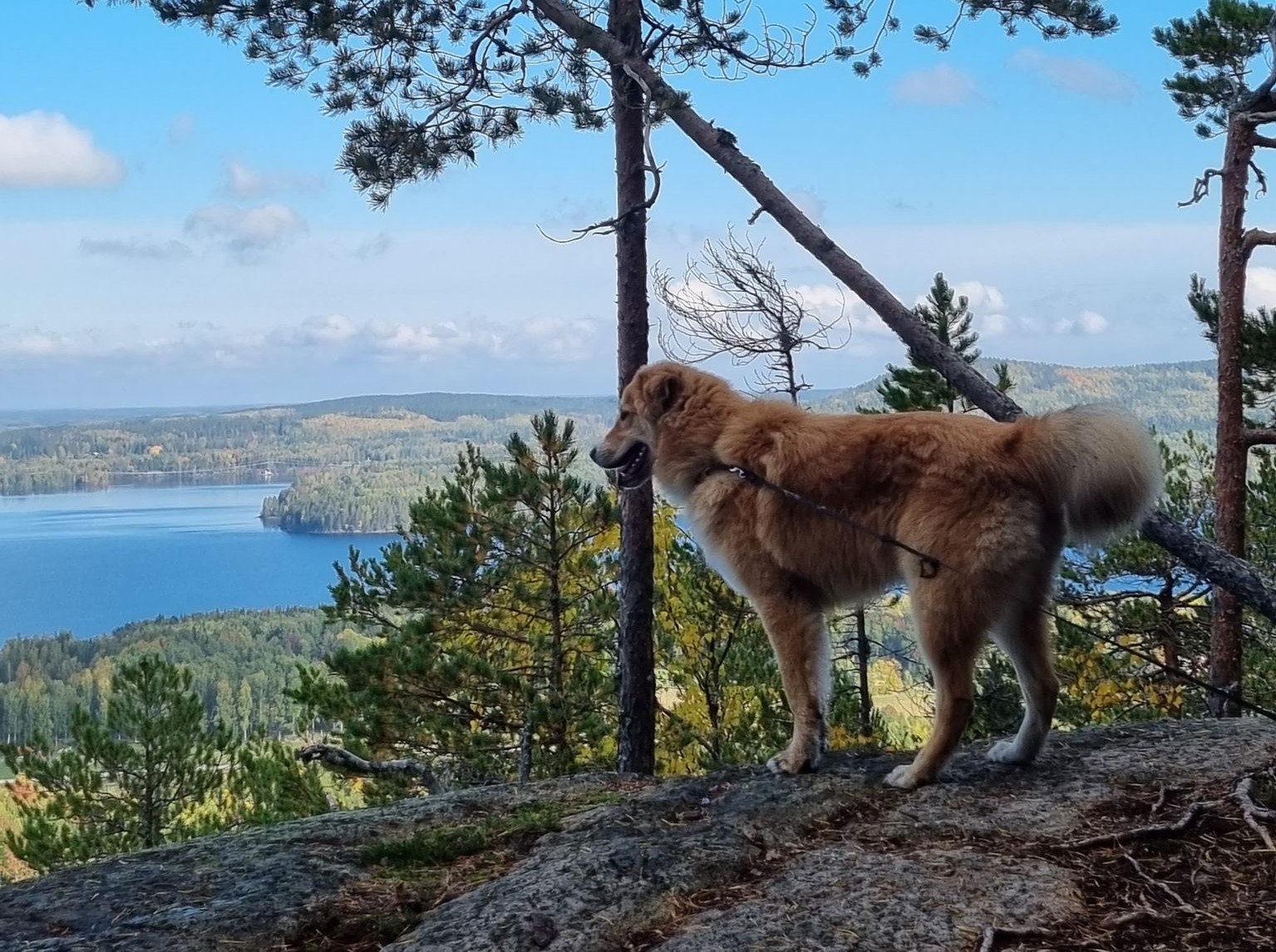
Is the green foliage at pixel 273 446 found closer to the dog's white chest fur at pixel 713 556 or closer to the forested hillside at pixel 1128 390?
the forested hillside at pixel 1128 390

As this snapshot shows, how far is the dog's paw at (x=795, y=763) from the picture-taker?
526cm

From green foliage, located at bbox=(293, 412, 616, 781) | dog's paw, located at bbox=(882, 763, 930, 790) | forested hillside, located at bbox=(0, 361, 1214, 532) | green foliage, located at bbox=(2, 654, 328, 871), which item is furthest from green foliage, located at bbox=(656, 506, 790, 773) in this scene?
dog's paw, located at bbox=(882, 763, 930, 790)

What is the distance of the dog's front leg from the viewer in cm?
536

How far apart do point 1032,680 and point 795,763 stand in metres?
1.30

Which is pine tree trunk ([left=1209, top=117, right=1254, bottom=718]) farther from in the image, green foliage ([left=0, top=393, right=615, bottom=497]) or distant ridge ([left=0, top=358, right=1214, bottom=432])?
green foliage ([left=0, top=393, right=615, bottom=497])

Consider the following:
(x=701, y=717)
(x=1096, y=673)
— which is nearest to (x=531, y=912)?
(x=701, y=717)

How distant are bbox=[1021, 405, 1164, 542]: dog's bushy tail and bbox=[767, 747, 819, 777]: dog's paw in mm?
1803

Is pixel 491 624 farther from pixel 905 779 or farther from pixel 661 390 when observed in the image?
pixel 905 779

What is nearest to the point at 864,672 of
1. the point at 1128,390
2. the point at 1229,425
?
the point at 1229,425

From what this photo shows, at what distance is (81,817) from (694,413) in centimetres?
1631

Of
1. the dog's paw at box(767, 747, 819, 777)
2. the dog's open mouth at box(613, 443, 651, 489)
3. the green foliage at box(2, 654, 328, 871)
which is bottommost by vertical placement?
the green foliage at box(2, 654, 328, 871)

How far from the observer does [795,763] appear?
5.27 meters

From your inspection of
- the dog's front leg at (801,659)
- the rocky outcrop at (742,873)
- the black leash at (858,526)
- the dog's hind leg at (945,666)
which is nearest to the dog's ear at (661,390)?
the black leash at (858,526)

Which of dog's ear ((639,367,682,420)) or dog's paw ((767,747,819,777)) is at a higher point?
dog's ear ((639,367,682,420))
